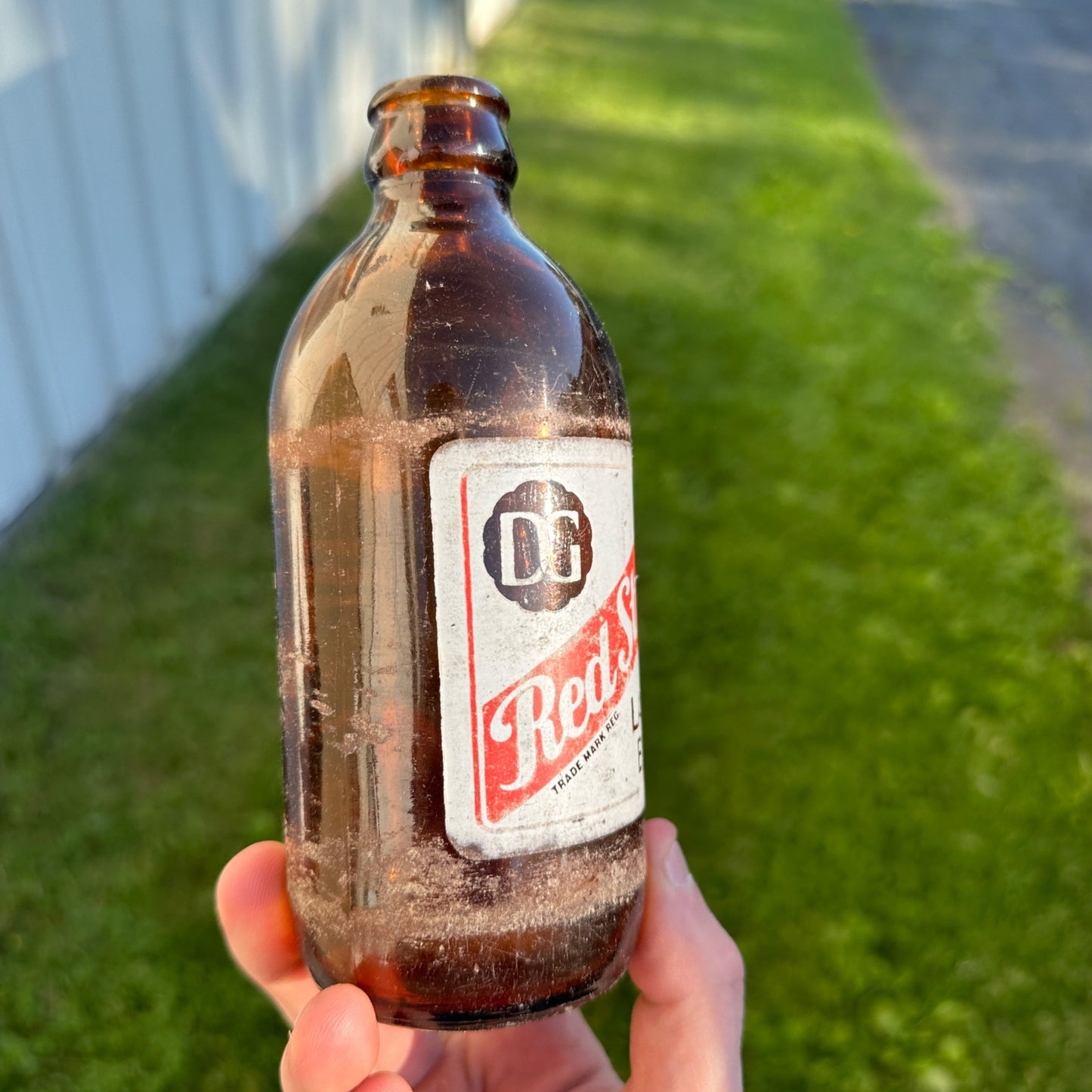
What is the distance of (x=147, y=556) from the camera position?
95.0 inches

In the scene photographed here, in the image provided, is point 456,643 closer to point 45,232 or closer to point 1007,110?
point 45,232

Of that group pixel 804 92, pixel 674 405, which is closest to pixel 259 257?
pixel 674 405

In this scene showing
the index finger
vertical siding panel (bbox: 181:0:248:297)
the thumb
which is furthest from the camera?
vertical siding panel (bbox: 181:0:248:297)

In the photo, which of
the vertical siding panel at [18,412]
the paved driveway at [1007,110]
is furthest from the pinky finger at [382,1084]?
the paved driveway at [1007,110]

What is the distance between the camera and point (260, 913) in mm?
1349

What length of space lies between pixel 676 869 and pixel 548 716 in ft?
1.27

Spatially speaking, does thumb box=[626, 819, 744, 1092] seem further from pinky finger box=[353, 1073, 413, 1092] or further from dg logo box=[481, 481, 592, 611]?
dg logo box=[481, 481, 592, 611]

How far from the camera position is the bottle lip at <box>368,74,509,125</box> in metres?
1.27

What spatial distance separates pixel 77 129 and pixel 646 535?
1.64 m

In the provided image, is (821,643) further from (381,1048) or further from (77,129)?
(77,129)

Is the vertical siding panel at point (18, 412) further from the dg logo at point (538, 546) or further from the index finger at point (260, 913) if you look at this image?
the dg logo at point (538, 546)

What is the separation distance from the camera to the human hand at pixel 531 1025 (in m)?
1.12

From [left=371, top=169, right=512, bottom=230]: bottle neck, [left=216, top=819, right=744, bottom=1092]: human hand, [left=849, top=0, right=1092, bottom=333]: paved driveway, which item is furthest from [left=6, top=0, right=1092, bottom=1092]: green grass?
[left=371, top=169, right=512, bottom=230]: bottle neck

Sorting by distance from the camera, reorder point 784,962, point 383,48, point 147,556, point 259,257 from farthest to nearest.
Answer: point 383,48 < point 259,257 < point 147,556 < point 784,962
